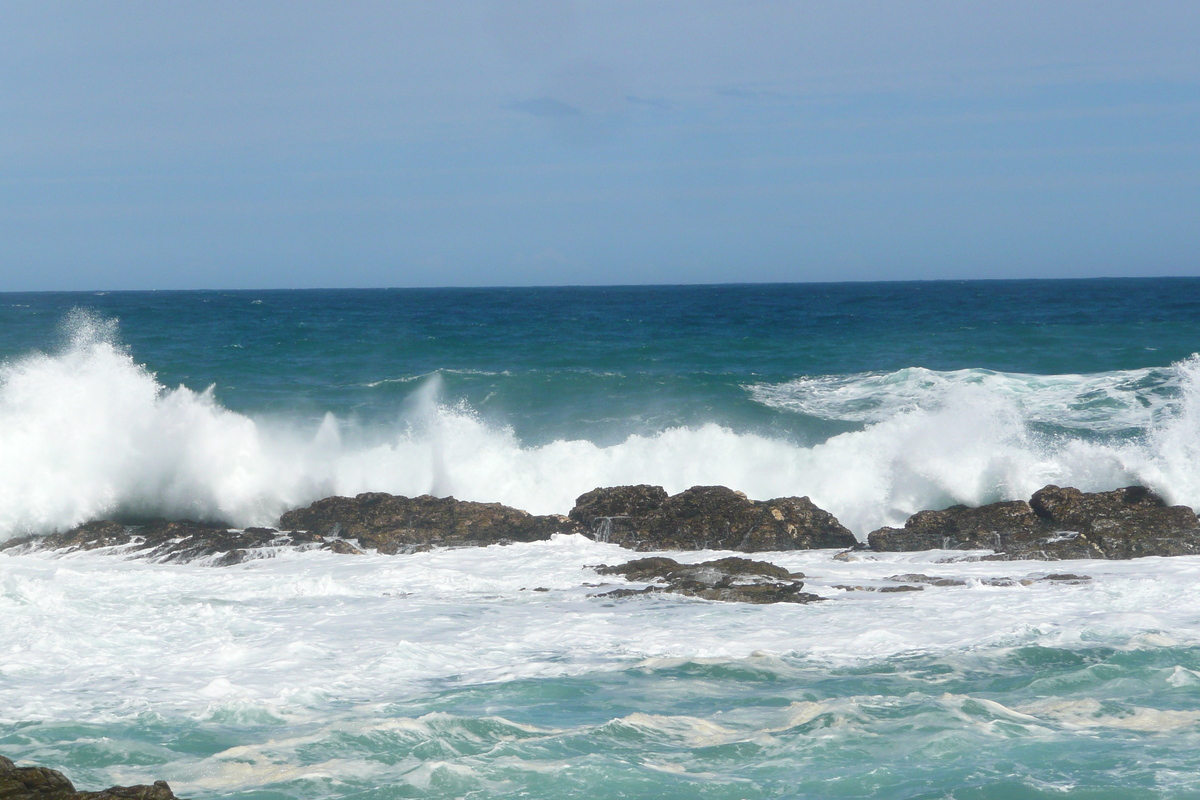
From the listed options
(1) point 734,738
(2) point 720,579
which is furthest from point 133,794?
(2) point 720,579

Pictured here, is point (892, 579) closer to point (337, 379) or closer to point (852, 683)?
point (852, 683)

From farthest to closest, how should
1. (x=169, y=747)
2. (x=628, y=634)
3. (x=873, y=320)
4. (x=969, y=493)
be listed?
(x=873, y=320) < (x=969, y=493) < (x=628, y=634) < (x=169, y=747)

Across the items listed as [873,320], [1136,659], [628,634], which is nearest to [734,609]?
[628,634]

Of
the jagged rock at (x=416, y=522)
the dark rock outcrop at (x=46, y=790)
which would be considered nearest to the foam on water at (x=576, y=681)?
the dark rock outcrop at (x=46, y=790)

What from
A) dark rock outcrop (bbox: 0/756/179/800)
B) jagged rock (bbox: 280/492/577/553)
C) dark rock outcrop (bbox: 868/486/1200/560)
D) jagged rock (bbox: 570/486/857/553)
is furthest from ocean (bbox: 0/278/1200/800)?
dark rock outcrop (bbox: 0/756/179/800)

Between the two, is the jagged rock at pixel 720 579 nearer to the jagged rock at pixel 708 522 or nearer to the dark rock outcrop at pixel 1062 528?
the jagged rock at pixel 708 522

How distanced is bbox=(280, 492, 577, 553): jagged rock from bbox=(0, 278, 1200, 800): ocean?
1.20 feet

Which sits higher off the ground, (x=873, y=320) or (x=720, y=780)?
(x=873, y=320)

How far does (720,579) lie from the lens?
32.8 feet

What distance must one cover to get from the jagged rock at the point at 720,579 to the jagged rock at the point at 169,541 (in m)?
4.14

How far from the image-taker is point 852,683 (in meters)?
7.18

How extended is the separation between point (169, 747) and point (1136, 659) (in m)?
6.53

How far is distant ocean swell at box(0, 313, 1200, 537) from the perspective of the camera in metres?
13.9

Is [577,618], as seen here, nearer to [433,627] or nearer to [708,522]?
[433,627]
